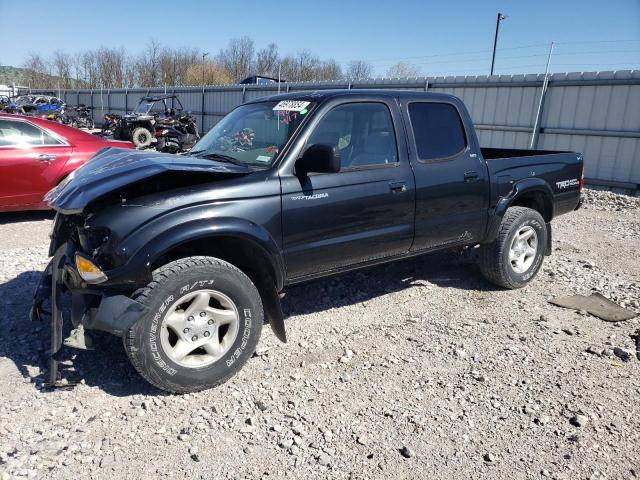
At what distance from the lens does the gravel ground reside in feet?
8.45

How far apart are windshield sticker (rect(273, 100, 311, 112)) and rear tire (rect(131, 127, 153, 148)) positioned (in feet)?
49.1

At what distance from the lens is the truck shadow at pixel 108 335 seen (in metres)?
3.31

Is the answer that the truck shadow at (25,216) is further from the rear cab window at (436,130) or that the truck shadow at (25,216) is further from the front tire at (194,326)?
the rear cab window at (436,130)

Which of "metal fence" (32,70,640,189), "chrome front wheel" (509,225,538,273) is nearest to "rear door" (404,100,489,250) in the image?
"chrome front wheel" (509,225,538,273)

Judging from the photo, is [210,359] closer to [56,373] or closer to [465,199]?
[56,373]

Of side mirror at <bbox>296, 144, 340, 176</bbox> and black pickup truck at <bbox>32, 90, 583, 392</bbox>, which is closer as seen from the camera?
black pickup truck at <bbox>32, 90, 583, 392</bbox>

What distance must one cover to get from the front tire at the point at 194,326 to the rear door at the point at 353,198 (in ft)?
1.63

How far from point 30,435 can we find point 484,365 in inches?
114

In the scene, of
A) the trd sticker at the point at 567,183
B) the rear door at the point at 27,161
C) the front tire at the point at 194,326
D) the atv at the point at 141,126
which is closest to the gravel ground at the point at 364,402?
the front tire at the point at 194,326

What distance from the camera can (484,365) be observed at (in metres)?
3.60

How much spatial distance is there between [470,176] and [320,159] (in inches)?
69.1

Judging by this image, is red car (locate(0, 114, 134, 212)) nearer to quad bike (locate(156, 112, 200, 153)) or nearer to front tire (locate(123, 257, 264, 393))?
front tire (locate(123, 257, 264, 393))

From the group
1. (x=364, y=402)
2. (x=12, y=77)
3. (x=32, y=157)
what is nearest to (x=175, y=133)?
(x=32, y=157)

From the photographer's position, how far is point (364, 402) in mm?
3111
